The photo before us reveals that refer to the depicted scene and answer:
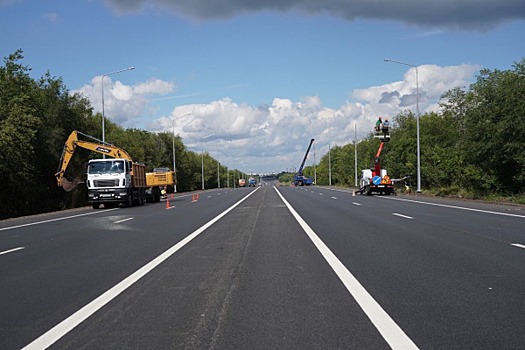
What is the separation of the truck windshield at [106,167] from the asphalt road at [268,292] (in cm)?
1863

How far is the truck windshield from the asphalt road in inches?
733

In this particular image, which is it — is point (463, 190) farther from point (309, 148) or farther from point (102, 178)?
point (309, 148)

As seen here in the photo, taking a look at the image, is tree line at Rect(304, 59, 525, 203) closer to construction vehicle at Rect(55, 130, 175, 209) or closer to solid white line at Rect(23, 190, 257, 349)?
construction vehicle at Rect(55, 130, 175, 209)

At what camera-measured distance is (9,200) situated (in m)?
40.9

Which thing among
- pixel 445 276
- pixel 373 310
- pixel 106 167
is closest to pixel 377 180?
pixel 106 167

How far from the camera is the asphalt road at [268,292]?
19.3ft

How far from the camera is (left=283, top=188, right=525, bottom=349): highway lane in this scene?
19.8ft

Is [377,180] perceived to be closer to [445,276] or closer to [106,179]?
[106,179]

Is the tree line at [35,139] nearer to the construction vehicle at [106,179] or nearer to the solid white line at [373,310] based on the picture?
the construction vehicle at [106,179]

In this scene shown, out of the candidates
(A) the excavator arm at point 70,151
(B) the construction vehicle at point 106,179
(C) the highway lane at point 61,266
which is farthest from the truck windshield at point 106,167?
(C) the highway lane at point 61,266

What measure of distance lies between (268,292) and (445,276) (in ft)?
9.97

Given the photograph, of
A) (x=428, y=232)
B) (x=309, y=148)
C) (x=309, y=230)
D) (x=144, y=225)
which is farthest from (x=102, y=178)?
(x=309, y=148)

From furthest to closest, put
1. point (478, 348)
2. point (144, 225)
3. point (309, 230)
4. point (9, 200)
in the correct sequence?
point (9, 200), point (144, 225), point (309, 230), point (478, 348)

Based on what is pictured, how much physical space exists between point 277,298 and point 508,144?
110 feet
